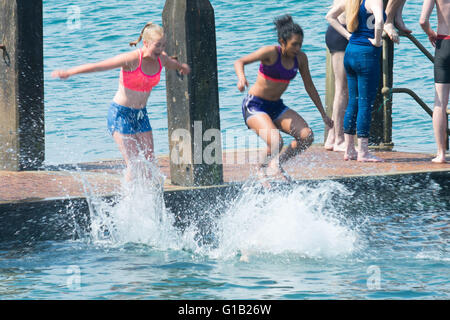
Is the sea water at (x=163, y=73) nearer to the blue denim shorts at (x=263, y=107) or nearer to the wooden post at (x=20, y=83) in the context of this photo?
the blue denim shorts at (x=263, y=107)

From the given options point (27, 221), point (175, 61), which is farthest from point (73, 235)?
point (175, 61)

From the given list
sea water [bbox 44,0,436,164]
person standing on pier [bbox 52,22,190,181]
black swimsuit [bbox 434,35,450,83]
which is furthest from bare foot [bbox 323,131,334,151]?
person standing on pier [bbox 52,22,190,181]

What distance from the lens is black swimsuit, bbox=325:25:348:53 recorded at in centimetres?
988

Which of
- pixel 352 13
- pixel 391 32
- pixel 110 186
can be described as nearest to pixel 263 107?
pixel 110 186

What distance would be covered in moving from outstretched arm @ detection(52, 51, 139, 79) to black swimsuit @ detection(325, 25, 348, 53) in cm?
339

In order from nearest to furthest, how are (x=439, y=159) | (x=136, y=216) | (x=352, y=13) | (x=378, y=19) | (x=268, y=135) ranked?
(x=136, y=216), (x=268, y=135), (x=378, y=19), (x=352, y=13), (x=439, y=159)

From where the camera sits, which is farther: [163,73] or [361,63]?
[163,73]

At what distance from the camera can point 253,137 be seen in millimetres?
17125

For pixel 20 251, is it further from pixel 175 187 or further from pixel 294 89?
pixel 294 89

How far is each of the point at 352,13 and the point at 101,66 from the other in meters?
3.26

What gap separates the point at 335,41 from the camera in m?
9.94

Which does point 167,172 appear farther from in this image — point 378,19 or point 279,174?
point 378,19

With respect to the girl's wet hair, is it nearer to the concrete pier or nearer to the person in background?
the concrete pier

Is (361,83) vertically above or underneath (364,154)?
above
